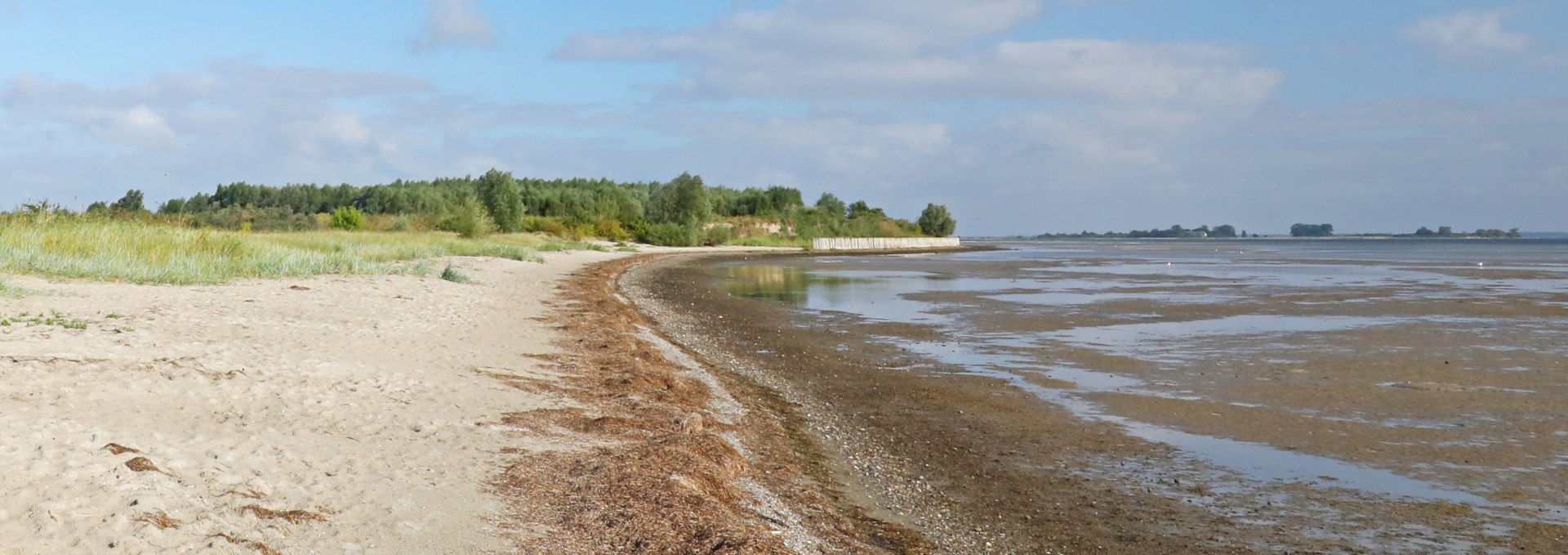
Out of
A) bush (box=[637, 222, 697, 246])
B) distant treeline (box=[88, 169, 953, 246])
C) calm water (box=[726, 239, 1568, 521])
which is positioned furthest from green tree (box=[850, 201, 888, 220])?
calm water (box=[726, 239, 1568, 521])

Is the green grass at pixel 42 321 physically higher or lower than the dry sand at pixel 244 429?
higher

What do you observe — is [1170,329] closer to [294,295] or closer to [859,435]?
[859,435]

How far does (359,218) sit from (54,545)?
60.7 meters

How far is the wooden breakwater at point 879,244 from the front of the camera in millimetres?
98000

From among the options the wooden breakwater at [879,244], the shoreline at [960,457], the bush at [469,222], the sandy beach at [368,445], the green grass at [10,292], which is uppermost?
the bush at [469,222]

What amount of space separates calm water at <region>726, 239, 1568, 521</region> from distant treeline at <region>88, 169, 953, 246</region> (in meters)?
35.0

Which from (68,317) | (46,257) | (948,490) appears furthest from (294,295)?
(948,490)

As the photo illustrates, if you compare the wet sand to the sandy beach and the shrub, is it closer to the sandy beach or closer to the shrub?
the sandy beach

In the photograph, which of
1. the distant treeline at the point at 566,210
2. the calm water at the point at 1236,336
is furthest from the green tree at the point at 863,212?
Answer: the calm water at the point at 1236,336

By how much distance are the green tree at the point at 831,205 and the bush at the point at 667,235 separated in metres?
35.9

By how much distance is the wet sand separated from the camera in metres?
6.99

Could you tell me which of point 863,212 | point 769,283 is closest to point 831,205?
point 863,212

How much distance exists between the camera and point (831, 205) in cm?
11969

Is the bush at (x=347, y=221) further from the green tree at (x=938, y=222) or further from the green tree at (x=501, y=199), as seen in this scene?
the green tree at (x=938, y=222)
